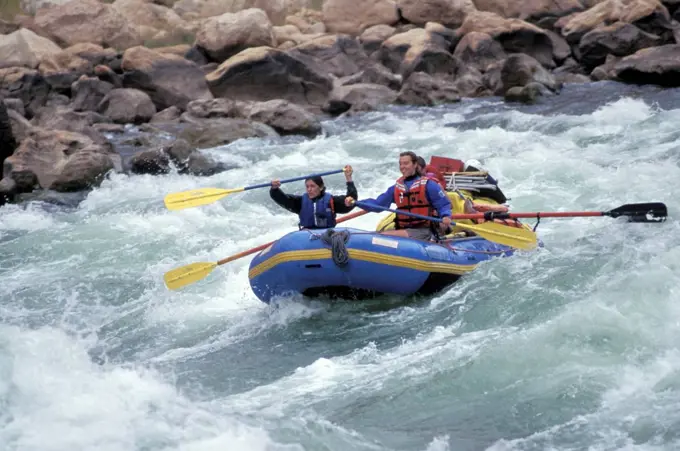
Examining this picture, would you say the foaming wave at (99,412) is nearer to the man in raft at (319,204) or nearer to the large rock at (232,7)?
the man in raft at (319,204)

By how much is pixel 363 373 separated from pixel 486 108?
11419 mm

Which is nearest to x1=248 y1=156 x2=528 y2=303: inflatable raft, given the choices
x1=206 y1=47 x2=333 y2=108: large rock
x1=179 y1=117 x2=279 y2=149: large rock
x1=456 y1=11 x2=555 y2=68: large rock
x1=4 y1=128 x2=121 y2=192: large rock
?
x1=4 y1=128 x2=121 y2=192: large rock

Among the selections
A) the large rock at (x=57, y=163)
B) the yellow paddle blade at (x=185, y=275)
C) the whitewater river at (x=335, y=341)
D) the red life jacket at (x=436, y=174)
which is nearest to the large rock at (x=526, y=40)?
the whitewater river at (x=335, y=341)

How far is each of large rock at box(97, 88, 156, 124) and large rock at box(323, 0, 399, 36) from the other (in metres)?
8.69

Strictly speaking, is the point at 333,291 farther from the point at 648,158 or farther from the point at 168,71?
the point at 168,71

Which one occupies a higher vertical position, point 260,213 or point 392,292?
point 392,292

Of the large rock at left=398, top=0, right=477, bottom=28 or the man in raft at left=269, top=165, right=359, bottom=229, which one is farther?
the large rock at left=398, top=0, right=477, bottom=28

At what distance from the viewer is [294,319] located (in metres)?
7.18

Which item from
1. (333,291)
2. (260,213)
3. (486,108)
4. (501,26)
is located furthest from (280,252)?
(501,26)

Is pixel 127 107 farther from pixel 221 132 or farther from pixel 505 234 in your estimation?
pixel 505 234

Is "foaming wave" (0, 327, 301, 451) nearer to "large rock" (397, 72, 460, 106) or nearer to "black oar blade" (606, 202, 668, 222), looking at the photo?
"black oar blade" (606, 202, 668, 222)

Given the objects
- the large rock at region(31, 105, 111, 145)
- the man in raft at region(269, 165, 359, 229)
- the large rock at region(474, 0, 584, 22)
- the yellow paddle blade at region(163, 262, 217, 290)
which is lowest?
the large rock at region(31, 105, 111, 145)

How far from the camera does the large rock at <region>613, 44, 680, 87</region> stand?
645 inches

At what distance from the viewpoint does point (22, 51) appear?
1953cm
